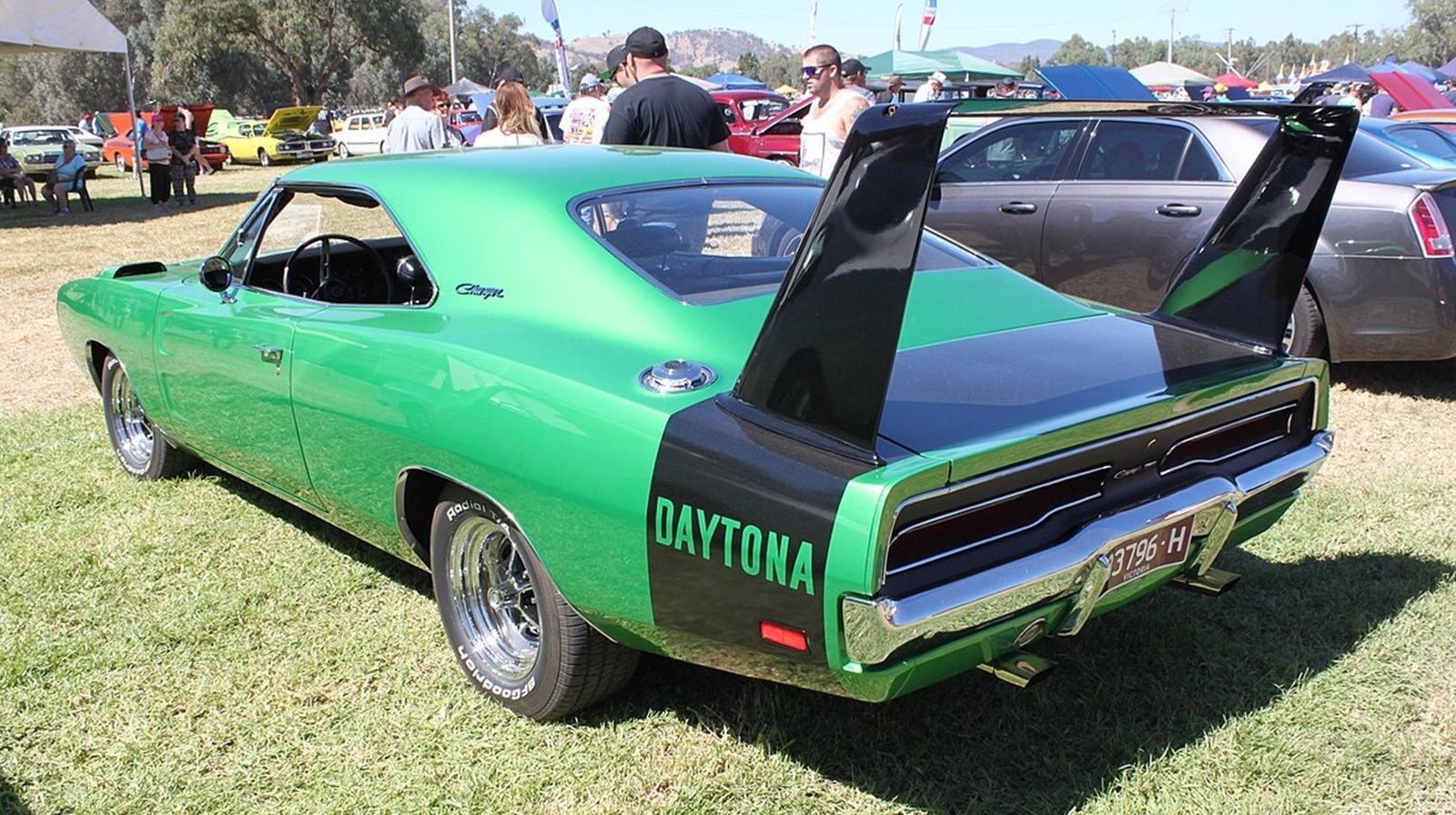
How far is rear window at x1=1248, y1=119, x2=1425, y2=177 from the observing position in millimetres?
5496

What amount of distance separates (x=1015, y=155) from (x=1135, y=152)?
82cm

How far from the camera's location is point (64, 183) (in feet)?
56.2

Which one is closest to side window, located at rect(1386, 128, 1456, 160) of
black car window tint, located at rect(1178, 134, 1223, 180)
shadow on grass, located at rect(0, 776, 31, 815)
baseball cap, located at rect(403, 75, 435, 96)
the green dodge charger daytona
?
black car window tint, located at rect(1178, 134, 1223, 180)

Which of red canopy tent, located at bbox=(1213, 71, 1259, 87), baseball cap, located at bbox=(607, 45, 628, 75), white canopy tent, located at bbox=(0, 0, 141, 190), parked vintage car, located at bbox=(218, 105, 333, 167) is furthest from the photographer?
red canopy tent, located at bbox=(1213, 71, 1259, 87)

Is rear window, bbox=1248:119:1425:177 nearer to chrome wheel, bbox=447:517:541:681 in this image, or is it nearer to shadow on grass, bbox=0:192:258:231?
chrome wheel, bbox=447:517:541:681

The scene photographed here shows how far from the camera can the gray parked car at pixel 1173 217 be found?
516cm

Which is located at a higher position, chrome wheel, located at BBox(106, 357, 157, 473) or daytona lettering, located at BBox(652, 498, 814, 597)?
daytona lettering, located at BBox(652, 498, 814, 597)

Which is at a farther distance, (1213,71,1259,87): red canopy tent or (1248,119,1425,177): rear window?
(1213,71,1259,87): red canopy tent

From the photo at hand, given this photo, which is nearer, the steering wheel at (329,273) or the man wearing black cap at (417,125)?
the steering wheel at (329,273)

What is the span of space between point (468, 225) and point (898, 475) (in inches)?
61.1

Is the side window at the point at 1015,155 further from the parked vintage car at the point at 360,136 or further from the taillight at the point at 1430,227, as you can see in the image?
the parked vintage car at the point at 360,136

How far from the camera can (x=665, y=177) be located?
3250mm

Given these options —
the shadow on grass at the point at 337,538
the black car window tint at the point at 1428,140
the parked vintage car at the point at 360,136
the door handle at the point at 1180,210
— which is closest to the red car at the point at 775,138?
the black car window tint at the point at 1428,140

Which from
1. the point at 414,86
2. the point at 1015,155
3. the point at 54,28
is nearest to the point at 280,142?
the point at 54,28
